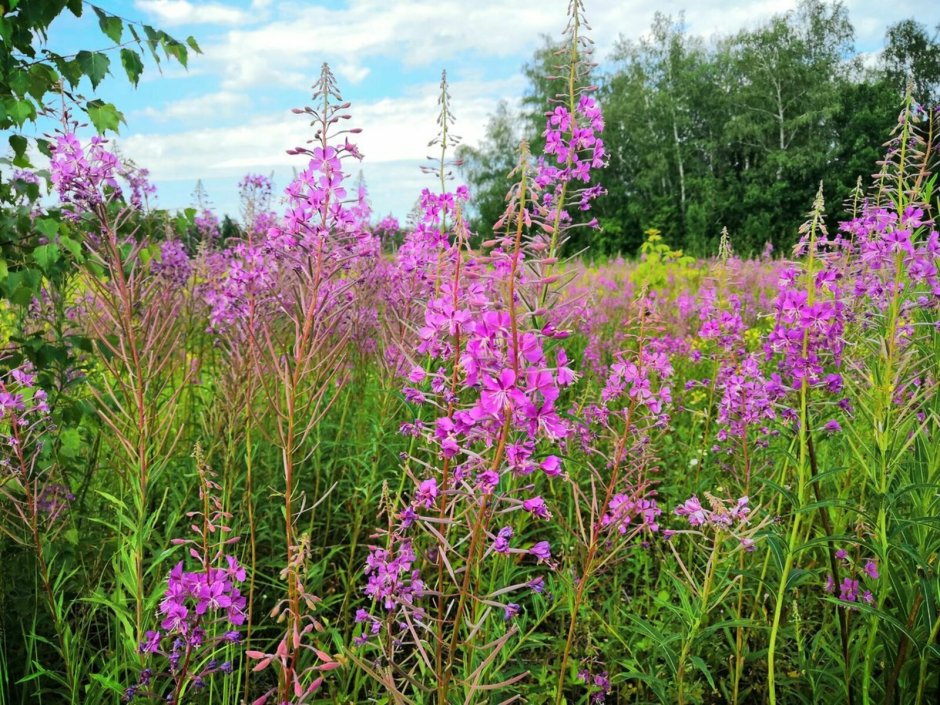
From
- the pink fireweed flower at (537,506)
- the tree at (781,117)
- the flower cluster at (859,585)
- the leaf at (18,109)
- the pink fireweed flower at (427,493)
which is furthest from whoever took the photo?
the tree at (781,117)

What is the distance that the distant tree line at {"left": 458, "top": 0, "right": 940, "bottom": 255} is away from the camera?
38.5 meters

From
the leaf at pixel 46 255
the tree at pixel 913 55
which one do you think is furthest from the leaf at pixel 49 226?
the tree at pixel 913 55

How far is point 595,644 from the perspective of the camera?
2979 mm

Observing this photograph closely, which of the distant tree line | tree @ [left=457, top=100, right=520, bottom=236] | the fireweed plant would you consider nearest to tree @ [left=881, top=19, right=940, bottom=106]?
the distant tree line

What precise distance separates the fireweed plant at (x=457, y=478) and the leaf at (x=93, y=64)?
258mm

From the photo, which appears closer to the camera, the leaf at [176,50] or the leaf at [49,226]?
the leaf at [49,226]

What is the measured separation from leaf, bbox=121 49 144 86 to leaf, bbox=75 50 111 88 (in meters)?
0.08

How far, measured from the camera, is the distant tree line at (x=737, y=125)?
38.5 metres

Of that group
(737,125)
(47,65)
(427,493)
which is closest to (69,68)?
(47,65)

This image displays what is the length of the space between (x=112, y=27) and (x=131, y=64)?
19cm

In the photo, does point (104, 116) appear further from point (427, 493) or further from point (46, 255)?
point (427, 493)

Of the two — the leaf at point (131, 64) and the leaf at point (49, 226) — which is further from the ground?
the leaf at point (131, 64)

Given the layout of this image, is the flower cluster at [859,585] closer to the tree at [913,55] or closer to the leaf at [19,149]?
the leaf at [19,149]

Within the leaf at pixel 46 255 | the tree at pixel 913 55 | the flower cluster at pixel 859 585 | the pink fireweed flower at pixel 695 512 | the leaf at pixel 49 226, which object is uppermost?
the tree at pixel 913 55
